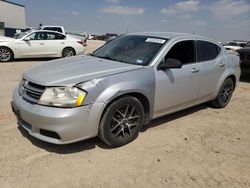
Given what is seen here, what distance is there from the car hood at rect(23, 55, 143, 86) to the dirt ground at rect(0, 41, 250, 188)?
37.0 inches

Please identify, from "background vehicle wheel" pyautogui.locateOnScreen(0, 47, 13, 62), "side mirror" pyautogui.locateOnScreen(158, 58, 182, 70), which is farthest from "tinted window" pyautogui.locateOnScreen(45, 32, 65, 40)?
"side mirror" pyautogui.locateOnScreen(158, 58, 182, 70)

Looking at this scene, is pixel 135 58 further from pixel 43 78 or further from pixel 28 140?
pixel 28 140

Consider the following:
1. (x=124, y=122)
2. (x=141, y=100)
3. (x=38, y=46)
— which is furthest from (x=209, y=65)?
(x=38, y=46)

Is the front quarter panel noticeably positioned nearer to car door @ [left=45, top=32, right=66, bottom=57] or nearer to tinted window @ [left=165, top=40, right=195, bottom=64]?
tinted window @ [left=165, top=40, right=195, bottom=64]

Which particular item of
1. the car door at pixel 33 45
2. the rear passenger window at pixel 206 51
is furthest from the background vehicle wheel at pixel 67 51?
the rear passenger window at pixel 206 51

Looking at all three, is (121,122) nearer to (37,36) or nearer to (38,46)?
(38,46)

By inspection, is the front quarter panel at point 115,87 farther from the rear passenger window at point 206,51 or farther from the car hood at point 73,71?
the rear passenger window at point 206,51

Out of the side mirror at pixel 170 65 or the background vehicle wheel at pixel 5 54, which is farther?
the background vehicle wheel at pixel 5 54

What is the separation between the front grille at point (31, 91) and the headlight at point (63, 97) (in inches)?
4.4

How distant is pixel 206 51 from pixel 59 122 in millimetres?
3166

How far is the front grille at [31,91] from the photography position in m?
3.19

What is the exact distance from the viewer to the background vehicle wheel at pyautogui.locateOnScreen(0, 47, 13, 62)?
35.8 ft

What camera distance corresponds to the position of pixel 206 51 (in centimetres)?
482

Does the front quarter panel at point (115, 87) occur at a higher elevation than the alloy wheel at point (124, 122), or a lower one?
higher
